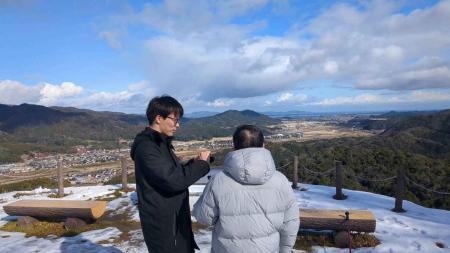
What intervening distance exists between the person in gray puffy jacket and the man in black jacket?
0.79 feet

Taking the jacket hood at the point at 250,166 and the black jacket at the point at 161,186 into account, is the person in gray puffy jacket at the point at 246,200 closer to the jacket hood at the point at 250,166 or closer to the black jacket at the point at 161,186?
the jacket hood at the point at 250,166

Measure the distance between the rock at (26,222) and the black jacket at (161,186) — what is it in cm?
685


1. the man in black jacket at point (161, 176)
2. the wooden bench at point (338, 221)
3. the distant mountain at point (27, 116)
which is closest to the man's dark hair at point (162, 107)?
the man in black jacket at point (161, 176)

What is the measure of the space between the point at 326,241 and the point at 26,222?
22.6 feet

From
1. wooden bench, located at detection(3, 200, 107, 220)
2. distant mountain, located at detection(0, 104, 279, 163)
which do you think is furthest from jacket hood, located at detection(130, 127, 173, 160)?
distant mountain, located at detection(0, 104, 279, 163)

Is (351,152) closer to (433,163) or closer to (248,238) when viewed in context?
(433,163)

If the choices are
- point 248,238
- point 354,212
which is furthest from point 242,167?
point 354,212

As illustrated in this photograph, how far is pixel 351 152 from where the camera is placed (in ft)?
70.2

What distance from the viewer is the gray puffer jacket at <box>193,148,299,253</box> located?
2.59 metres

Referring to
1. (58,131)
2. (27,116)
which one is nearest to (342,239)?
(58,131)

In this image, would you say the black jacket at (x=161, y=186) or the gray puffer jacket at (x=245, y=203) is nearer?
the gray puffer jacket at (x=245, y=203)

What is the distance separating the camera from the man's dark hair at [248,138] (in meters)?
2.69

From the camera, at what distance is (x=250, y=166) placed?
2527mm

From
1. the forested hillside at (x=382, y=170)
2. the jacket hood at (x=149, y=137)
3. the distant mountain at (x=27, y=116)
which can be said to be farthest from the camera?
the distant mountain at (x=27, y=116)
